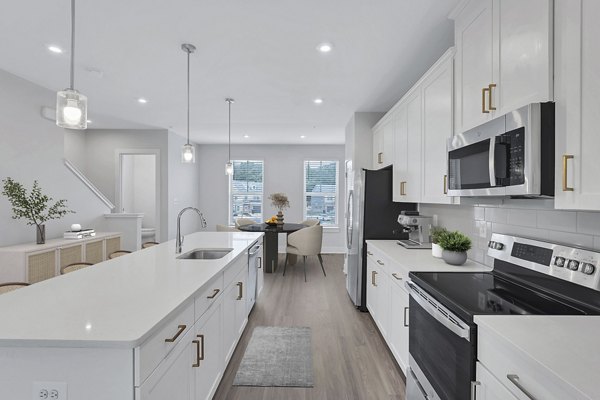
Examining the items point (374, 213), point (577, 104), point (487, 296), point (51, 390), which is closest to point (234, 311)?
point (51, 390)

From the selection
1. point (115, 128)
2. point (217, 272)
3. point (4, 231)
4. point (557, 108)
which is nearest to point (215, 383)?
point (217, 272)

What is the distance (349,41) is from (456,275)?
1879 mm

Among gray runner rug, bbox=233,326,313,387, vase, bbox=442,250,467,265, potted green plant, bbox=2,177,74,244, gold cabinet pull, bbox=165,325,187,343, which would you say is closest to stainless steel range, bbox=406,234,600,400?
vase, bbox=442,250,467,265

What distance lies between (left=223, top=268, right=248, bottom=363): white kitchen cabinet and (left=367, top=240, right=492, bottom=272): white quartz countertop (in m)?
1.28

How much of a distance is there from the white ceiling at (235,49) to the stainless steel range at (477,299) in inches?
64.0

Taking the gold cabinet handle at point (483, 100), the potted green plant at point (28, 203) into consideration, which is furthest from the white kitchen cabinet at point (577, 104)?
the potted green plant at point (28, 203)

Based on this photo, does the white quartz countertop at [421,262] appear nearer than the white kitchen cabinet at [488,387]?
No

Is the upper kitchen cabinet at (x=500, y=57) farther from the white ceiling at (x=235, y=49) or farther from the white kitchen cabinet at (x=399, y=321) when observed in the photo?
the white kitchen cabinet at (x=399, y=321)

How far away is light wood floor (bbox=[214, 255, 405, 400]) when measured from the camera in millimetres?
2080

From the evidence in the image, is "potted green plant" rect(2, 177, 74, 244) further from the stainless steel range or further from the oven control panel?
the oven control panel

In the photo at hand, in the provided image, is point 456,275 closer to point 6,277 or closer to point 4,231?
point 6,277

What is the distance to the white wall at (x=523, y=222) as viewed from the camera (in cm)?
138

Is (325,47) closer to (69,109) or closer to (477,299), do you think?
(69,109)

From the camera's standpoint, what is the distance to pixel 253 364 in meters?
2.41
